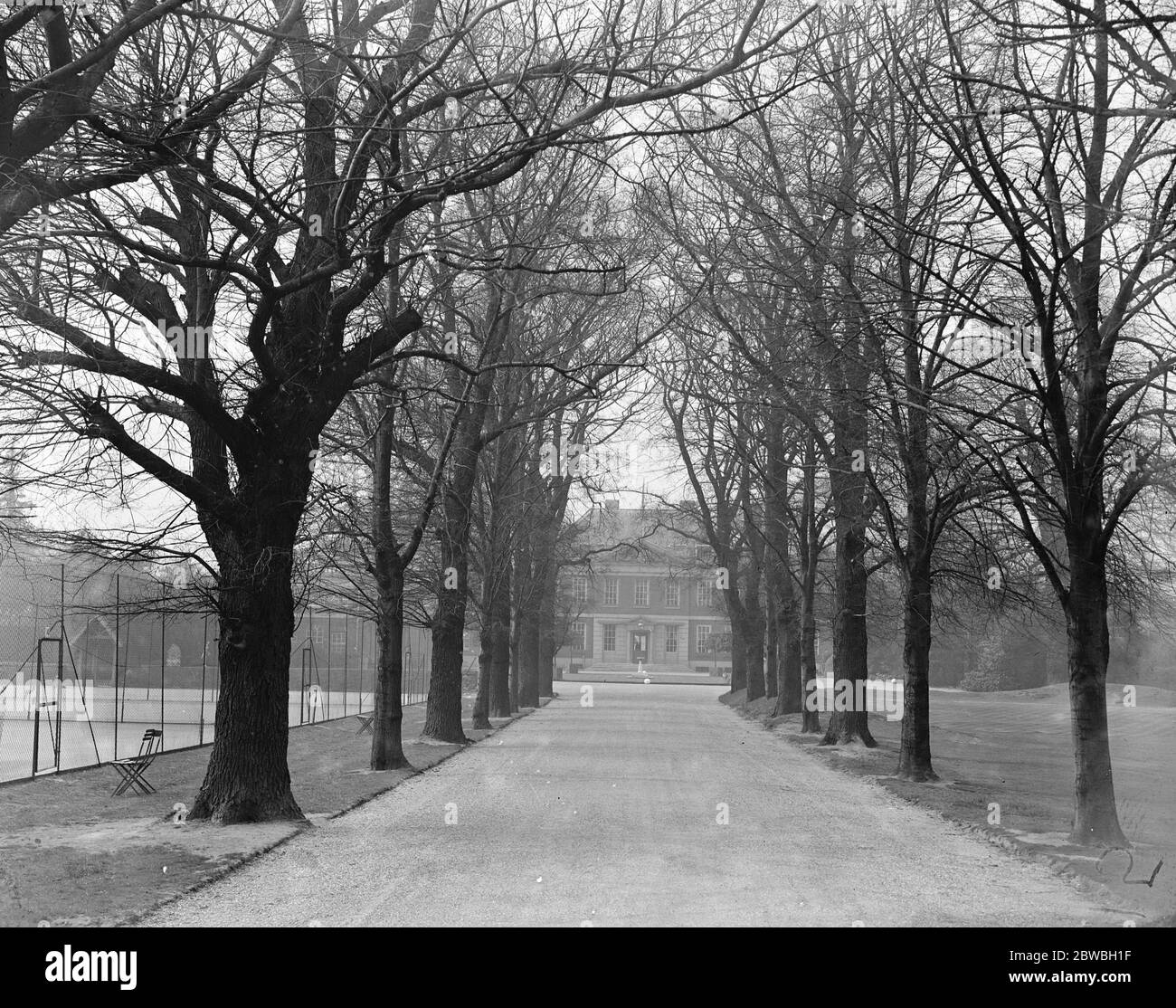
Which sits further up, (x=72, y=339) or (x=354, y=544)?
(x=72, y=339)

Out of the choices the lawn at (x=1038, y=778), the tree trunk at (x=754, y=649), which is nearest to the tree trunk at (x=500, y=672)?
the lawn at (x=1038, y=778)

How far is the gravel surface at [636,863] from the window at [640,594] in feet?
289

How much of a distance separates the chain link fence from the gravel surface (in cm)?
365

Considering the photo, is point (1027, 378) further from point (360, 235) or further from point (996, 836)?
point (360, 235)

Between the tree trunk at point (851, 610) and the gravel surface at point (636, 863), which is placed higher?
the tree trunk at point (851, 610)

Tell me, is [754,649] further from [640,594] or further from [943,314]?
[640,594]

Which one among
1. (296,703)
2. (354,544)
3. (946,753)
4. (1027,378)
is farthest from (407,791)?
(296,703)

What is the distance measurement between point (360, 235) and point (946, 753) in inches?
704

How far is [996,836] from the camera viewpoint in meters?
13.4

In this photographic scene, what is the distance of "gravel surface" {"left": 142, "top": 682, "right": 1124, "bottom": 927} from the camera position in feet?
30.2

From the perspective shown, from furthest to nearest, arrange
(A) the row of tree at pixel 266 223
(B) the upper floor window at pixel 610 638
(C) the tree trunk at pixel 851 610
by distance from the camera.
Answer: (B) the upper floor window at pixel 610 638, (C) the tree trunk at pixel 851 610, (A) the row of tree at pixel 266 223

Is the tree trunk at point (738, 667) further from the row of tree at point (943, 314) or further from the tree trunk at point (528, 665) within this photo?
the row of tree at point (943, 314)

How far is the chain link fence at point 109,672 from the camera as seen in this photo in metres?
21.7

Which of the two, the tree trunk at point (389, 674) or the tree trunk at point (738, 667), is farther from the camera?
the tree trunk at point (738, 667)
